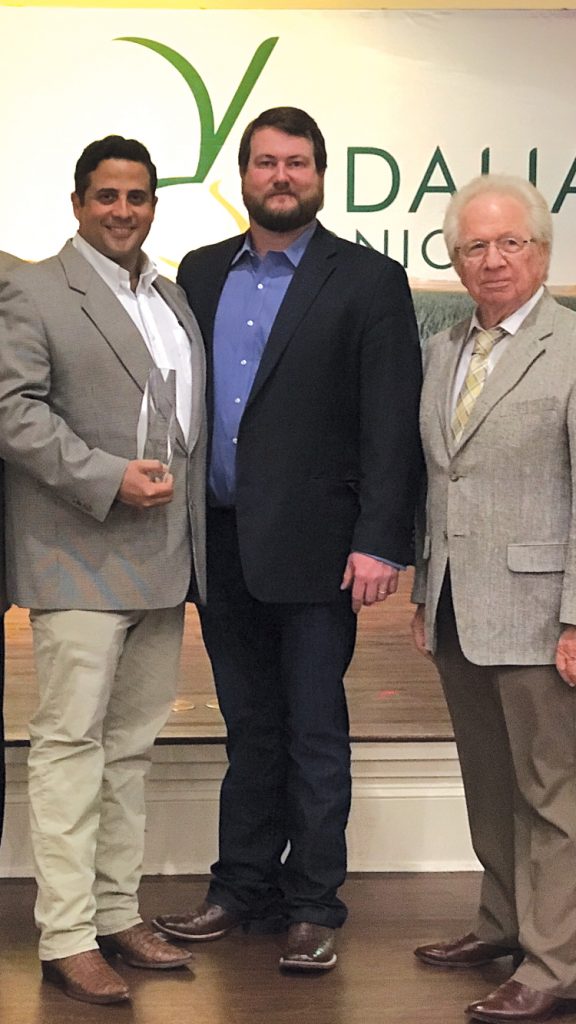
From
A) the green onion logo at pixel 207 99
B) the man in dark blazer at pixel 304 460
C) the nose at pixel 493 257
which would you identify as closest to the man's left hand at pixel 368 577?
the man in dark blazer at pixel 304 460

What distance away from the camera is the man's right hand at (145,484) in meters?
2.47

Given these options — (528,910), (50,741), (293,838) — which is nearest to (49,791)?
(50,741)

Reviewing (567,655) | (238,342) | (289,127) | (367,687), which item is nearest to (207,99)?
(289,127)

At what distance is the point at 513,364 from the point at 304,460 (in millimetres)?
468

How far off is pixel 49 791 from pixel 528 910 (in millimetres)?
915

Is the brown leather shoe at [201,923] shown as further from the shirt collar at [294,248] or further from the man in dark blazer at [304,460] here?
the shirt collar at [294,248]

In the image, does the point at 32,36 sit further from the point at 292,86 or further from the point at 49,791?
the point at 49,791

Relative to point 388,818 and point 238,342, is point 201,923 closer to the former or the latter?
point 388,818

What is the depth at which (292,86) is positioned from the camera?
396 centimetres

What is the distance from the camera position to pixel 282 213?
270cm

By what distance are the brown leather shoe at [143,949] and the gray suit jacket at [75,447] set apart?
667mm

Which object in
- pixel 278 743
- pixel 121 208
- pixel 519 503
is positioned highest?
pixel 121 208

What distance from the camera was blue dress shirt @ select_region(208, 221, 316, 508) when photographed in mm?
2725

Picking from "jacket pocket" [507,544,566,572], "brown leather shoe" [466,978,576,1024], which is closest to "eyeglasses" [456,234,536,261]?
"jacket pocket" [507,544,566,572]
